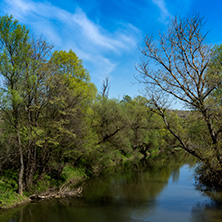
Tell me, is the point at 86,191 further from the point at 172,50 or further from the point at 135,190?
the point at 172,50

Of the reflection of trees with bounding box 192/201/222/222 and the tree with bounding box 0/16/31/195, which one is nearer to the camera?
the reflection of trees with bounding box 192/201/222/222

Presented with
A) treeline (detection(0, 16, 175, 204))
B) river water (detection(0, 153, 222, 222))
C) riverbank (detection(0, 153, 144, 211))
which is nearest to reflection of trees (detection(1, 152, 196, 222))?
river water (detection(0, 153, 222, 222))

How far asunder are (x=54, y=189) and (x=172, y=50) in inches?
547

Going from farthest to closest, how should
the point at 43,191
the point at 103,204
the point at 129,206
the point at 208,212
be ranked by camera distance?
1. the point at 43,191
2. the point at 103,204
3. the point at 129,206
4. the point at 208,212

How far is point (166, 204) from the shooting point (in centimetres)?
1537

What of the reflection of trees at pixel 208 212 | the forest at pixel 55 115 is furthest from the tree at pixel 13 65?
the reflection of trees at pixel 208 212

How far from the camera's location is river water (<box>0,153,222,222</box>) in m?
13.1

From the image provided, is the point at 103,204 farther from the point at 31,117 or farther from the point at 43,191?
the point at 31,117

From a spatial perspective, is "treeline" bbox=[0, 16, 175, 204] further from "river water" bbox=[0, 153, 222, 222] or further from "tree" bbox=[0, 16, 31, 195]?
"river water" bbox=[0, 153, 222, 222]

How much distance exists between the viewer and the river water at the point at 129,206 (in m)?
13.1

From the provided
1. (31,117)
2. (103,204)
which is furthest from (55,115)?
(103,204)

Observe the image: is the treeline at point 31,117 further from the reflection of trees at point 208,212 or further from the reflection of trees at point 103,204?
the reflection of trees at point 208,212

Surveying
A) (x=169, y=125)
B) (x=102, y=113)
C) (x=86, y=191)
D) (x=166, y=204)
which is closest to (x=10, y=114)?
(x=86, y=191)

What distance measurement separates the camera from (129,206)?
14.9m
